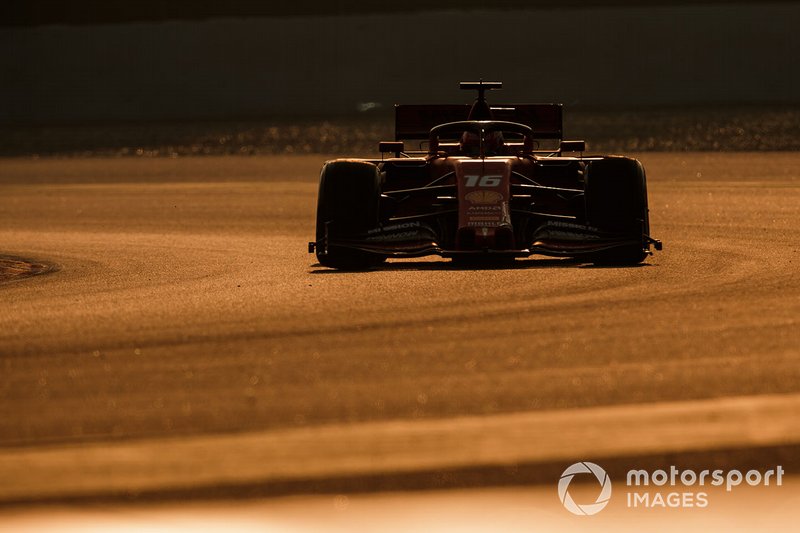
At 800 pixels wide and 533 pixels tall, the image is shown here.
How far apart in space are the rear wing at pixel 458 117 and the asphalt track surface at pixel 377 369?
1652 millimetres

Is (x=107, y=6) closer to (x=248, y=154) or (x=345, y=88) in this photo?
(x=345, y=88)

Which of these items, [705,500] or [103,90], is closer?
[705,500]

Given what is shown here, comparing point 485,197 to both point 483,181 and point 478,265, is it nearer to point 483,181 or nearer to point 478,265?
point 483,181

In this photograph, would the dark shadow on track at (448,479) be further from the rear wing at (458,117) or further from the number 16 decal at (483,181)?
the rear wing at (458,117)

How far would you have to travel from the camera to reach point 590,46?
43938 millimetres

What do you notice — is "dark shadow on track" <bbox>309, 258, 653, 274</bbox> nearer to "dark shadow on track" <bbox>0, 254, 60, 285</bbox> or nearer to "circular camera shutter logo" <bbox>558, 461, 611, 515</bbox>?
"dark shadow on track" <bbox>0, 254, 60, 285</bbox>

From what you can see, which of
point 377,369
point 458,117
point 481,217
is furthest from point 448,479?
point 458,117

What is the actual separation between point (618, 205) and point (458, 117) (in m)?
3.23

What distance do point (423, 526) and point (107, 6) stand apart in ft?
145

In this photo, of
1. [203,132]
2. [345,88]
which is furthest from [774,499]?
[345,88]

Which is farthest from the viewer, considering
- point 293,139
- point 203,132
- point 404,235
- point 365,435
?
point 203,132

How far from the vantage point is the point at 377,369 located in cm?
796

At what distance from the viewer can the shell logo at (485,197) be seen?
483 inches

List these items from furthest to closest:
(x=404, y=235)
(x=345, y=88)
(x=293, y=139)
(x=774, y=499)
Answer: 1. (x=345, y=88)
2. (x=293, y=139)
3. (x=404, y=235)
4. (x=774, y=499)
